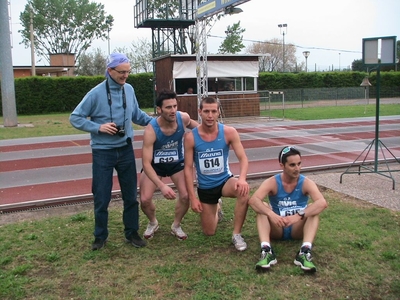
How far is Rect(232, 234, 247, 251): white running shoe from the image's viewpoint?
4856 mm

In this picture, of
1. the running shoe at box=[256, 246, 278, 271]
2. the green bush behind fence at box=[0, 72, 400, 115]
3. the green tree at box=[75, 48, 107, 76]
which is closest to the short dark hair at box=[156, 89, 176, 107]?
the running shoe at box=[256, 246, 278, 271]

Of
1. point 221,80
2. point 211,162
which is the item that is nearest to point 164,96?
point 211,162

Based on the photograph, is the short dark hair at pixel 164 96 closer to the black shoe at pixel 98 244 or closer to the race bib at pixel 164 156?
the race bib at pixel 164 156

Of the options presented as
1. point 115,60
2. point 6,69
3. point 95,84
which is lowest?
point 115,60

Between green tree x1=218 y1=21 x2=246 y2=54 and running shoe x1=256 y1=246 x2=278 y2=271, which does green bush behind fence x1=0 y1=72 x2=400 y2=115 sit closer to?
green tree x1=218 y1=21 x2=246 y2=54

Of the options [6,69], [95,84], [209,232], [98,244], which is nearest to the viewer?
[98,244]

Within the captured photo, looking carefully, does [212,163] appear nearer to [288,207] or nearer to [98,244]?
[288,207]

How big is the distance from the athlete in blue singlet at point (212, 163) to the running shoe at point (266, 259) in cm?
47

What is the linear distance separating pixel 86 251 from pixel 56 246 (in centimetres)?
43

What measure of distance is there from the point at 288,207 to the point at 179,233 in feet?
4.41

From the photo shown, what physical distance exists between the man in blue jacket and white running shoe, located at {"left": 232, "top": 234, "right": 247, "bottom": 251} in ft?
3.35

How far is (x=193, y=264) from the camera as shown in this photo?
179 inches

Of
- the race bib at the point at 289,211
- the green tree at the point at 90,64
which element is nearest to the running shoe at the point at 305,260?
the race bib at the point at 289,211

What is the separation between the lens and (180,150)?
547cm
